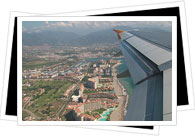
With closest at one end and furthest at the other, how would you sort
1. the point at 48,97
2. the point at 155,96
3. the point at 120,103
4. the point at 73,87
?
the point at 155,96 → the point at 120,103 → the point at 48,97 → the point at 73,87

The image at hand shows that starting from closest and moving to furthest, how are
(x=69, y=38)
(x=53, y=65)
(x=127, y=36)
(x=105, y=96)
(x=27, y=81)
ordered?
(x=27, y=81) → (x=105, y=96) → (x=69, y=38) → (x=53, y=65) → (x=127, y=36)

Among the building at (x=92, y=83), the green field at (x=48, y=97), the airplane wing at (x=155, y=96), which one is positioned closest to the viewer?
the airplane wing at (x=155, y=96)

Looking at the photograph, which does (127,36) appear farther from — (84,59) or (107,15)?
(107,15)

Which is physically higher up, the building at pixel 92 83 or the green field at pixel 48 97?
the building at pixel 92 83

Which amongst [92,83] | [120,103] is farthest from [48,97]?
[120,103]

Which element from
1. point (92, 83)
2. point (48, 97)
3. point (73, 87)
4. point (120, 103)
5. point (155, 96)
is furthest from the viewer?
point (73, 87)

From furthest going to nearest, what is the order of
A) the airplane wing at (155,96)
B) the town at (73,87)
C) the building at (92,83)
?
the building at (92,83) < the town at (73,87) < the airplane wing at (155,96)

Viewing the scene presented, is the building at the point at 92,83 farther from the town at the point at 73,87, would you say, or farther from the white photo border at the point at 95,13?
the white photo border at the point at 95,13

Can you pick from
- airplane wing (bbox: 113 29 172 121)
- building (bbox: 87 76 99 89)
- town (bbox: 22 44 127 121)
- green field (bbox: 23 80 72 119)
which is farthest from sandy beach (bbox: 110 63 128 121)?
green field (bbox: 23 80 72 119)

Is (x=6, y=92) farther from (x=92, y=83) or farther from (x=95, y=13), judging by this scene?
(x=92, y=83)

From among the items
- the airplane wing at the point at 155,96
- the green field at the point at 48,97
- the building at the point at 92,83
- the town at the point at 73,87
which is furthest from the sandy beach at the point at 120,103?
the green field at the point at 48,97

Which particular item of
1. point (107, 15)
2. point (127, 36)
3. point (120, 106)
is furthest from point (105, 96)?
point (127, 36)
